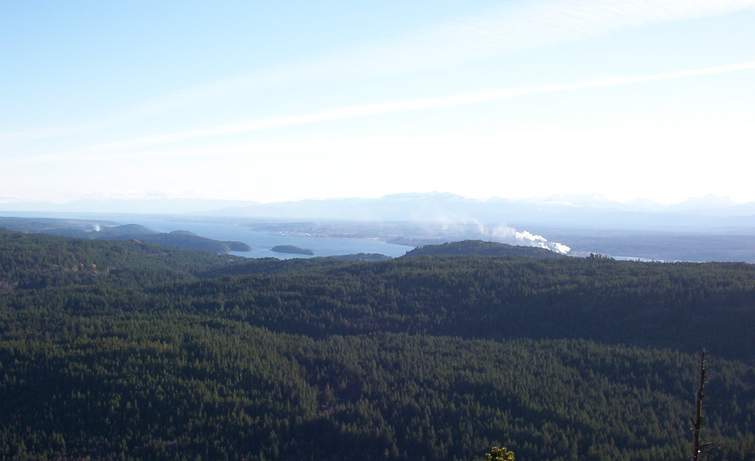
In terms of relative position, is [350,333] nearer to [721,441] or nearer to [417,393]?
[417,393]

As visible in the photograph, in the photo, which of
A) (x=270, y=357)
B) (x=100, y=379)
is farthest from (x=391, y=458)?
(x=100, y=379)

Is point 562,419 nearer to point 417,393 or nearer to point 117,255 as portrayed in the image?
point 417,393

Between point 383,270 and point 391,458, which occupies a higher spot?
point 383,270

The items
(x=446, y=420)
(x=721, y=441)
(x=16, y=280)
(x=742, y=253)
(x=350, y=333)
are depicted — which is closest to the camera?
(x=721, y=441)

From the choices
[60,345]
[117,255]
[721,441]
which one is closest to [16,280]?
[117,255]

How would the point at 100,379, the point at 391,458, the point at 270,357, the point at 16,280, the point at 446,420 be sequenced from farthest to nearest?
1. the point at 16,280
2. the point at 270,357
3. the point at 100,379
4. the point at 446,420
5. the point at 391,458

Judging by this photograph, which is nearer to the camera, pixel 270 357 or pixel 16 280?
pixel 270 357
